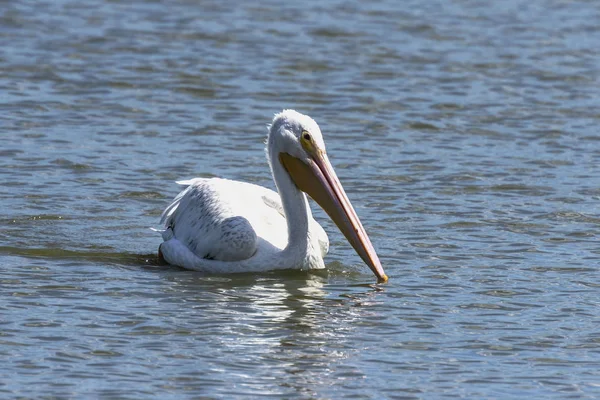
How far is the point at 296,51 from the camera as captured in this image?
14.6 meters

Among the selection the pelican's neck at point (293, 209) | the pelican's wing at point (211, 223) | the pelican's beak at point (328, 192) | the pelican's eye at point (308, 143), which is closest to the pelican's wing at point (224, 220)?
the pelican's wing at point (211, 223)

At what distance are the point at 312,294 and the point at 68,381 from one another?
2.02 meters

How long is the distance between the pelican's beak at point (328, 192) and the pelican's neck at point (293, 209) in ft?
0.13

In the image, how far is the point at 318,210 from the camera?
32.2 feet

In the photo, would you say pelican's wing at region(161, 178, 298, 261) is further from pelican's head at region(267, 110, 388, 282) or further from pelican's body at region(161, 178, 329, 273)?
pelican's head at region(267, 110, 388, 282)

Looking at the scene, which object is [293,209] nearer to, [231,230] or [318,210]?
[231,230]

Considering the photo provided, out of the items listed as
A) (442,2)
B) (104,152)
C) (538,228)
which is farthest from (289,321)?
(442,2)

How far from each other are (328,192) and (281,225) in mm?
537

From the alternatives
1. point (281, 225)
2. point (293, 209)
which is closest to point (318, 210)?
point (281, 225)

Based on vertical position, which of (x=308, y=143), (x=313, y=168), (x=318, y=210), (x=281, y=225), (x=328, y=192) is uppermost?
(x=308, y=143)

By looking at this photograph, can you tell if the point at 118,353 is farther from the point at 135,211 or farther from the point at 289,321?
the point at 135,211

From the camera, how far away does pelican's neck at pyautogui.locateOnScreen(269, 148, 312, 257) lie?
797cm

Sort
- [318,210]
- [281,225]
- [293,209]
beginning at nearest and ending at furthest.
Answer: [293,209]
[281,225]
[318,210]

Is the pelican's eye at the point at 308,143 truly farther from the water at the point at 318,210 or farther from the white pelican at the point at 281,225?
the water at the point at 318,210
